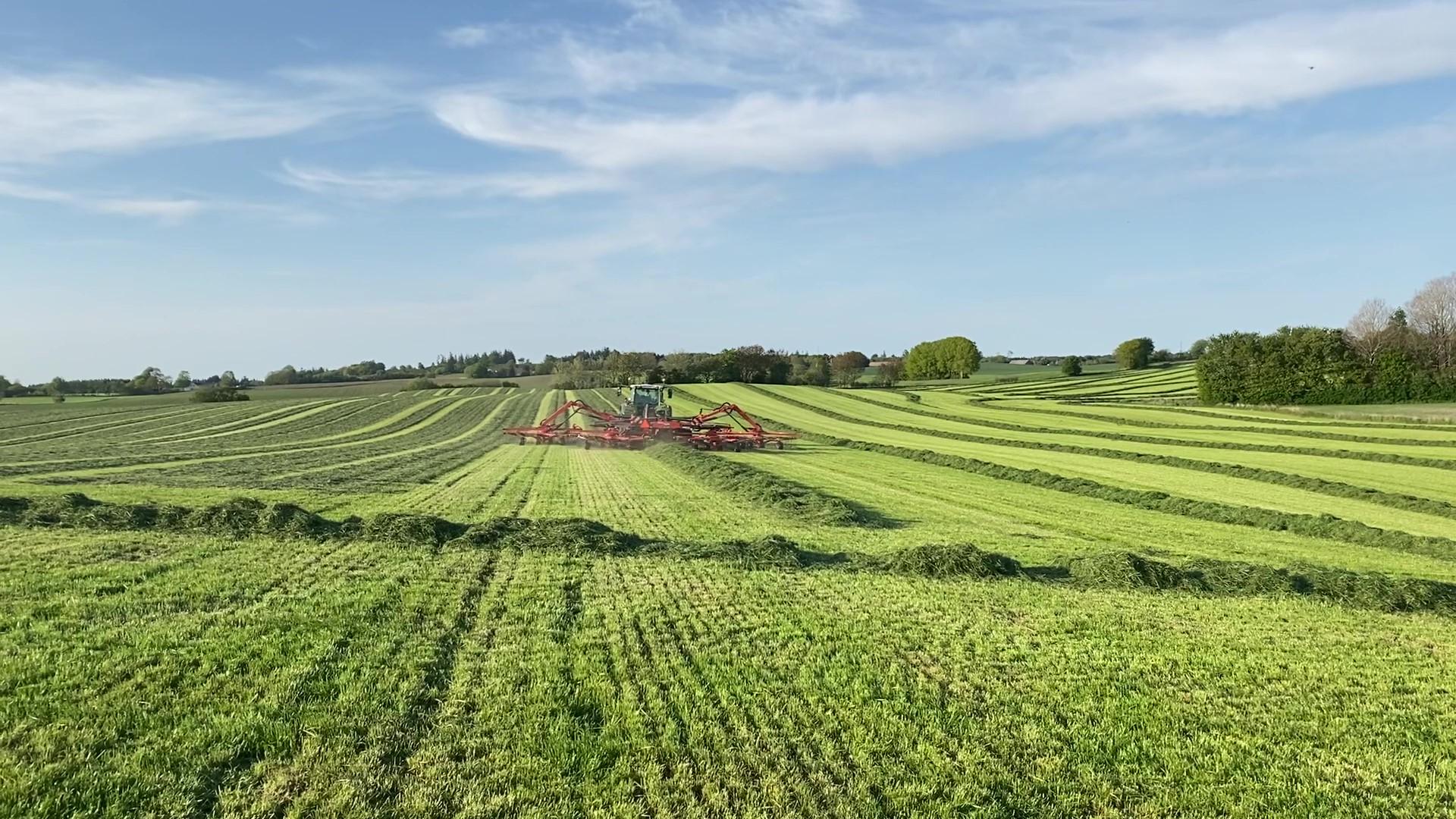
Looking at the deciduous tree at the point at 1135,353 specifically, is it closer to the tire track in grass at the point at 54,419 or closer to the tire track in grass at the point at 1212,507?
the tire track in grass at the point at 1212,507

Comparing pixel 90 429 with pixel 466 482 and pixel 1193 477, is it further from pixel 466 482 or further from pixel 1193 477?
pixel 1193 477

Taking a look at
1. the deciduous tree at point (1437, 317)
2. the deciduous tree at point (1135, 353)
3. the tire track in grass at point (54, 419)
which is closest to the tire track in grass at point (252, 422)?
the tire track in grass at point (54, 419)

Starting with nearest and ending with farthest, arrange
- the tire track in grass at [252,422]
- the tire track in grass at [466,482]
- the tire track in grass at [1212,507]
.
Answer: the tire track in grass at [1212,507]
the tire track in grass at [466,482]
the tire track in grass at [252,422]

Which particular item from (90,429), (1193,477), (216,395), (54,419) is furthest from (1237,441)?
(216,395)

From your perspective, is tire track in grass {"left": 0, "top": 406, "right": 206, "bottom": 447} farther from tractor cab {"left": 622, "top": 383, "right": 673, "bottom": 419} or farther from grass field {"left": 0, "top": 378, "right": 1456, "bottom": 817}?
tractor cab {"left": 622, "top": 383, "right": 673, "bottom": 419}

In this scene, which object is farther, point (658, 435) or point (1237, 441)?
point (1237, 441)
